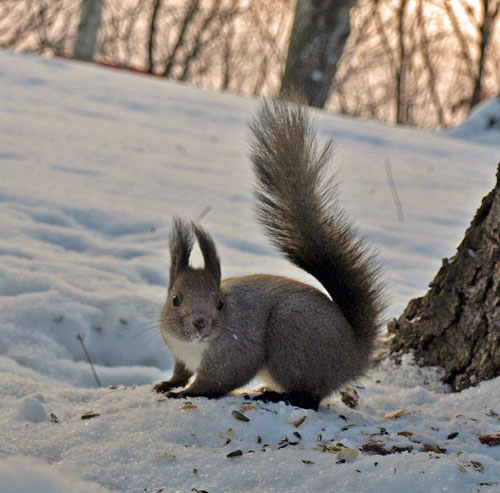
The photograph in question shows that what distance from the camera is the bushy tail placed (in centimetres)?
183

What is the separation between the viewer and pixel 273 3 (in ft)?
61.0

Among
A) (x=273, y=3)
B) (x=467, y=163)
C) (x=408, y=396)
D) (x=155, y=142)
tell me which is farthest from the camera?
(x=273, y=3)

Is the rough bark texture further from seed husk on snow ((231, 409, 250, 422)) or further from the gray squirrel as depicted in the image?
seed husk on snow ((231, 409, 250, 422))

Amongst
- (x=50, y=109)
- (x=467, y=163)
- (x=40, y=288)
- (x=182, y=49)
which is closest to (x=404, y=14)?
(x=182, y=49)

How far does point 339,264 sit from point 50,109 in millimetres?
3579

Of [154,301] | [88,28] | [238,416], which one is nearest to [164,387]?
[238,416]

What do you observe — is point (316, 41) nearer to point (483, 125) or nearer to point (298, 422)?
point (483, 125)

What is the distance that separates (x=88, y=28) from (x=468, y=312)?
31.0 feet

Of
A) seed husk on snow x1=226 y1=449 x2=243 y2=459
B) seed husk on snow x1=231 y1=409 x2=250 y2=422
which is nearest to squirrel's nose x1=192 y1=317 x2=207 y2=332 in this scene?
seed husk on snow x1=231 y1=409 x2=250 y2=422

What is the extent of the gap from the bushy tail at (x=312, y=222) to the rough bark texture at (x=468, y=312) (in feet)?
0.87

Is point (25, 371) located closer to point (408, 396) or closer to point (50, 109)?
point (408, 396)

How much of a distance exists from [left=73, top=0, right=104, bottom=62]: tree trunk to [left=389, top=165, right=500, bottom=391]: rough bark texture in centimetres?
909

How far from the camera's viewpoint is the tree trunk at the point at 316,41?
7141 mm

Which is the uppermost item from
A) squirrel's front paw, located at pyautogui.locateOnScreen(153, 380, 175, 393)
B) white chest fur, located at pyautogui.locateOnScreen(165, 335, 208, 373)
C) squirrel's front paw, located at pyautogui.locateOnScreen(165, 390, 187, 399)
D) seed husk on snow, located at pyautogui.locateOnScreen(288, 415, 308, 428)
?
white chest fur, located at pyautogui.locateOnScreen(165, 335, 208, 373)
